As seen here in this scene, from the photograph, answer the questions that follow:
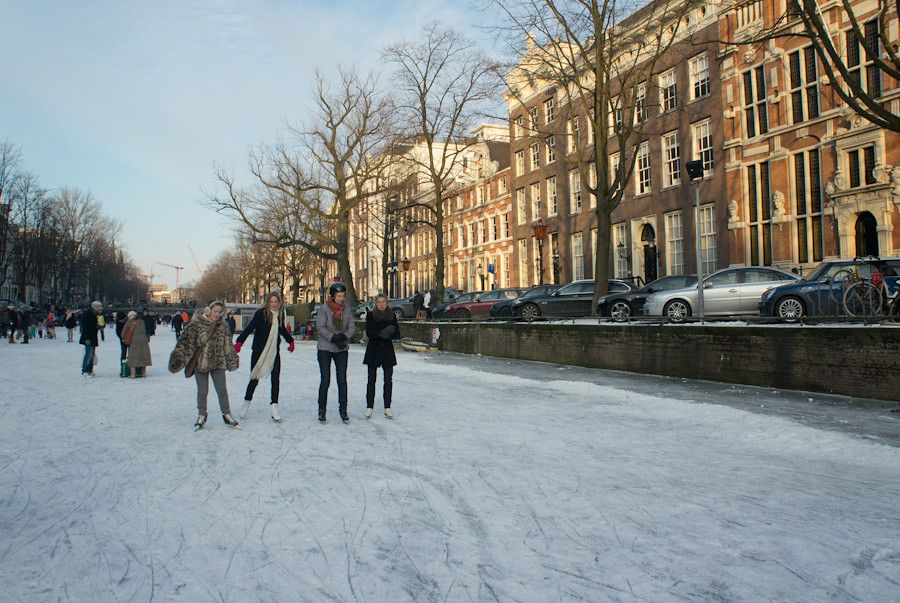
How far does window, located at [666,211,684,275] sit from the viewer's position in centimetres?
3114

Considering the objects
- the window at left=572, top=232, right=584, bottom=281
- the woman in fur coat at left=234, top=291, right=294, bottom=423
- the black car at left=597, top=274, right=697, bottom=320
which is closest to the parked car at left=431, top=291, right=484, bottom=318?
the window at left=572, top=232, right=584, bottom=281

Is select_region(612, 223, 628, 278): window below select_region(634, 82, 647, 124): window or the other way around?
below

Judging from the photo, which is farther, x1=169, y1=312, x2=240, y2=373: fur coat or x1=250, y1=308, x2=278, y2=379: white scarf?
x1=250, y1=308, x2=278, y2=379: white scarf

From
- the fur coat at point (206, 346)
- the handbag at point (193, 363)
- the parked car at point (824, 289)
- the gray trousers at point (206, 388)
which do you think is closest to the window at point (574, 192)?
the parked car at point (824, 289)

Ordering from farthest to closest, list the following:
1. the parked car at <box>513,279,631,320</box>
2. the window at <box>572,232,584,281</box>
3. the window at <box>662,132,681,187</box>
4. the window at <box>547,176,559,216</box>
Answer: the window at <box>547,176,559,216</box> < the window at <box>572,232,584,281</box> < the window at <box>662,132,681,187</box> < the parked car at <box>513,279,631,320</box>

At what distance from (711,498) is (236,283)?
318ft

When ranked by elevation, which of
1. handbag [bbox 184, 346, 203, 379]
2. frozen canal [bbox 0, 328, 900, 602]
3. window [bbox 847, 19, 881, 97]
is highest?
window [bbox 847, 19, 881, 97]

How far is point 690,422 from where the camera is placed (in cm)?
931

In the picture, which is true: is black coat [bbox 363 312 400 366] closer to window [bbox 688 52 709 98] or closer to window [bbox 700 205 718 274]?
window [bbox 700 205 718 274]

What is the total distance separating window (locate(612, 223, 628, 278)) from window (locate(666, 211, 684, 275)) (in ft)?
10.1

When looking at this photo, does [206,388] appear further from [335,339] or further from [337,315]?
[337,315]

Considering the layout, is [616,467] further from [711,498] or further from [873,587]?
[873,587]

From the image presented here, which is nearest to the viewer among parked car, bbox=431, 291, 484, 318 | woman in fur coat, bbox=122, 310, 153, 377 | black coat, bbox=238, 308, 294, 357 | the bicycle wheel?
black coat, bbox=238, 308, 294, 357

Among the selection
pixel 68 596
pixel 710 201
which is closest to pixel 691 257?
pixel 710 201
